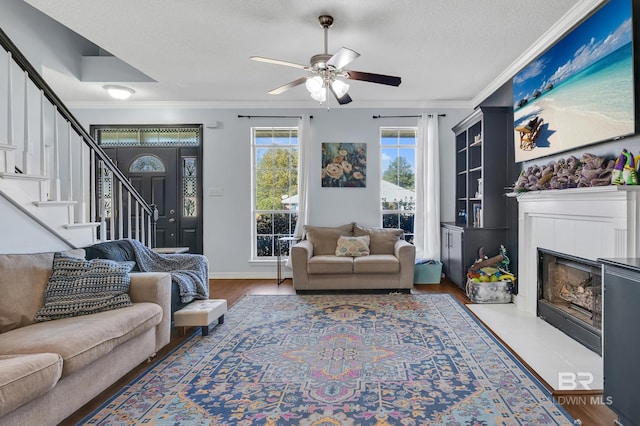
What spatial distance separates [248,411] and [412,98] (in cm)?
473

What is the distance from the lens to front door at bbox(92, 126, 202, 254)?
5.69 metres

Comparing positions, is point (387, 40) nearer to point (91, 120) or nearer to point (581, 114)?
point (581, 114)

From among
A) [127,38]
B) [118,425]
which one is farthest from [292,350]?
[127,38]

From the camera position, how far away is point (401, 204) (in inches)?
225

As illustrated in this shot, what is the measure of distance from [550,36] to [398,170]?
276cm

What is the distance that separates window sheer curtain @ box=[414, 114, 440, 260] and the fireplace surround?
1589 millimetres

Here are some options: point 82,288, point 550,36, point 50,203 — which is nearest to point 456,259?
point 550,36

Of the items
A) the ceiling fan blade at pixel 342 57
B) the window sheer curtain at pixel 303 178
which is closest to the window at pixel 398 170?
the window sheer curtain at pixel 303 178

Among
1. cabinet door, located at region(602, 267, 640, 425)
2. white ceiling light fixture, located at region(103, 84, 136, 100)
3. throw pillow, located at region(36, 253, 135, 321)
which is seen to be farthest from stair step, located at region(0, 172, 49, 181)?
cabinet door, located at region(602, 267, 640, 425)

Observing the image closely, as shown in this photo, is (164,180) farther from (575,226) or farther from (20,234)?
(575,226)

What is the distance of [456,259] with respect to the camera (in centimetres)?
479

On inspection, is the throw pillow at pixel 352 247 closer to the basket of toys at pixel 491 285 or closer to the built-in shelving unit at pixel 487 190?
the built-in shelving unit at pixel 487 190

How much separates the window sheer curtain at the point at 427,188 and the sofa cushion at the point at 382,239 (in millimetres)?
488

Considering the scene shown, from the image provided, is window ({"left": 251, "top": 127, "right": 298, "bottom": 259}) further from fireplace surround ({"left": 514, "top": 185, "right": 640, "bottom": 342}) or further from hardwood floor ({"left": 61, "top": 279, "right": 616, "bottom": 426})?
fireplace surround ({"left": 514, "top": 185, "right": 640, "bottom": 342})
